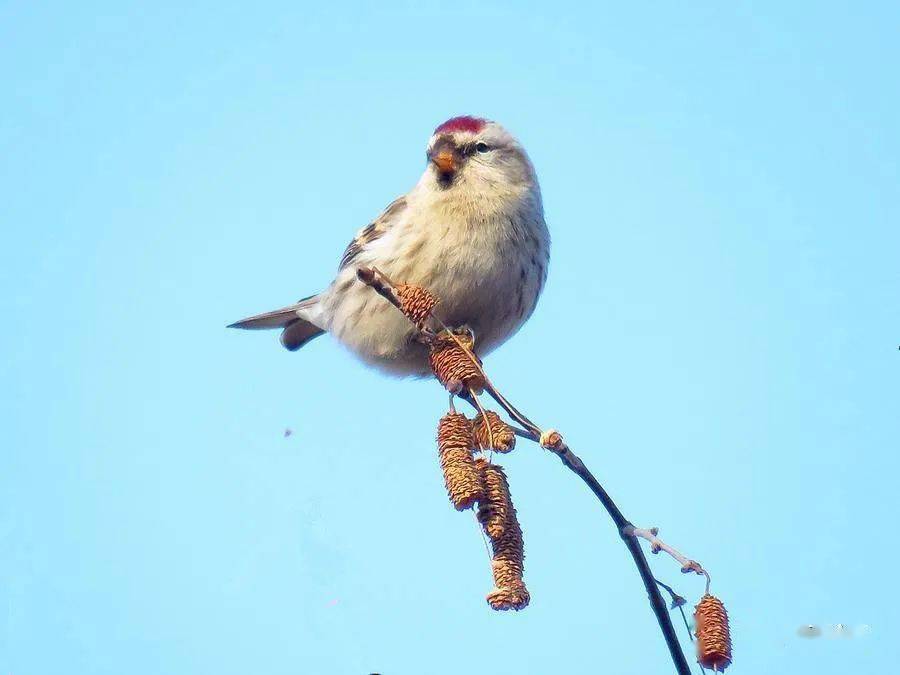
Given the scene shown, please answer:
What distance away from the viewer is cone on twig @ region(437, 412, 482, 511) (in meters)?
1.78

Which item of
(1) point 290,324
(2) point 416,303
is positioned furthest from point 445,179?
(1) point 290,324

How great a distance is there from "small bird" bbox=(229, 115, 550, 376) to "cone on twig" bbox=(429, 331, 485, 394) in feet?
3.15

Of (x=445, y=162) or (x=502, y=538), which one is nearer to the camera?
(x=502, y=538)

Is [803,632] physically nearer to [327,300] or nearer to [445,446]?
[445,446]

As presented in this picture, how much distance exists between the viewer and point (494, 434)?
1.85 m

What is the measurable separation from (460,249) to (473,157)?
0.37m

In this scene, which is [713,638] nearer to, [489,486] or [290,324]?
[489,486]

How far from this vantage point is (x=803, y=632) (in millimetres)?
1762

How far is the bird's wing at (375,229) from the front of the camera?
3531 mm

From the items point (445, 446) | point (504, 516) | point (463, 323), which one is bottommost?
point (504, 516)

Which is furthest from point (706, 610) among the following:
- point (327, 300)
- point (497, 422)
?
point (327, 300)

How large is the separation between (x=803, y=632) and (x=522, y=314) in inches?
69.3

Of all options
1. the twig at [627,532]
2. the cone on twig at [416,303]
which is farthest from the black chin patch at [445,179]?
the twig at [627,532]

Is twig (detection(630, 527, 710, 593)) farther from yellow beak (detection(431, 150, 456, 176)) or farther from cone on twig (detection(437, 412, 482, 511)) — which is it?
yellow beak (detection(431, 150, 456, 176))
